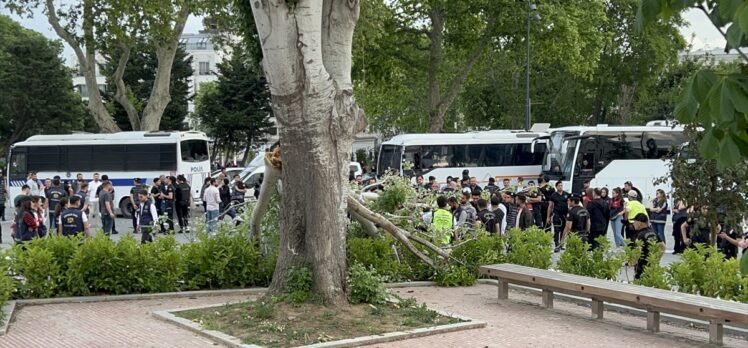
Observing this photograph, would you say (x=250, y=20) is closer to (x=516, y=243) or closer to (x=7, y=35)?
(x=516, y=243)

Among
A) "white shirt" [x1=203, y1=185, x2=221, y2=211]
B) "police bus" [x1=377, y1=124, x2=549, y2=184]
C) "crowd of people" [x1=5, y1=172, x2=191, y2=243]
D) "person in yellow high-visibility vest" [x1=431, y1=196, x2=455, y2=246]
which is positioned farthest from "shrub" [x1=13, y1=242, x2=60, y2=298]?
"police bus" [x1=377, y1=124, x2=549, y2=184]

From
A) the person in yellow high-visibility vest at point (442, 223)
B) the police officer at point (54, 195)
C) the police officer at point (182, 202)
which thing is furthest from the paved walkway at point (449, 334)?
the police officer at point (182, 202)

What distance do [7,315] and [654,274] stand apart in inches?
326

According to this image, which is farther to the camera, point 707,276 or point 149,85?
point 149,85

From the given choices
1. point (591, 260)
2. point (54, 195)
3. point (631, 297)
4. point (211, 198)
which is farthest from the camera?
point (211, 198)

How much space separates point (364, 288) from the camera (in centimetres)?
1118

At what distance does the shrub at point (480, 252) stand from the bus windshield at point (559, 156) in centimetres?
1894

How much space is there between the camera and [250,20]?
12.3 metres

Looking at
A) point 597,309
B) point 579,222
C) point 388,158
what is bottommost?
point 597,309

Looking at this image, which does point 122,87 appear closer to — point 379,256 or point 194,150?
point 194,150

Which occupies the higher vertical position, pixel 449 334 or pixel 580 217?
pixel 580 217

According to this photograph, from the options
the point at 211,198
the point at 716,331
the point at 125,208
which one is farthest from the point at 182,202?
the point at 716,331

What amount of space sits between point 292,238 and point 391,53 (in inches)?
1190

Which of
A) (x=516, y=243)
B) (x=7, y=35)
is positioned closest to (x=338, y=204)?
(x=516, y=243)
